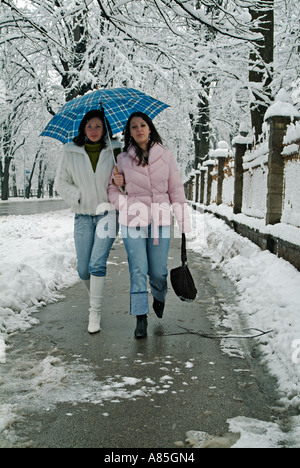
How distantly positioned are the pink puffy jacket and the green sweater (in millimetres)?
281

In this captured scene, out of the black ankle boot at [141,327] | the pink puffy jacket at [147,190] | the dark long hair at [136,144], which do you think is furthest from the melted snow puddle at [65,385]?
the dark long hair at [136,144]

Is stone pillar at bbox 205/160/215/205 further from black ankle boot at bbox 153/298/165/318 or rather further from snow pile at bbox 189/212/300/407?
black ankle boot at bbox 153/298/165/318

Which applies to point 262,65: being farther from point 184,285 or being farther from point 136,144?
point 184,285

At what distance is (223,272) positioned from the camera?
7074mm

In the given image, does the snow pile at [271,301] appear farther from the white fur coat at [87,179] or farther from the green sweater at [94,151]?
the green sweater at [94,151]

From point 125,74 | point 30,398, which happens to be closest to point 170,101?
point 125,74

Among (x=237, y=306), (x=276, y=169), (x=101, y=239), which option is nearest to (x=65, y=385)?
(x=101, y=239)

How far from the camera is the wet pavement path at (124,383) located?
2344mm

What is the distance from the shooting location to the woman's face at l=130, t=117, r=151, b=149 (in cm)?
390

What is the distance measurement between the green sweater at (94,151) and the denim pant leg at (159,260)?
0.89 meters

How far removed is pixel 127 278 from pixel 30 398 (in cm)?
397

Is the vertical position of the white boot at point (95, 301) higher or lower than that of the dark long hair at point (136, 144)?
lower

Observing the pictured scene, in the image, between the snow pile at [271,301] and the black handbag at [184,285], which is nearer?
the snow pile at [271,301]

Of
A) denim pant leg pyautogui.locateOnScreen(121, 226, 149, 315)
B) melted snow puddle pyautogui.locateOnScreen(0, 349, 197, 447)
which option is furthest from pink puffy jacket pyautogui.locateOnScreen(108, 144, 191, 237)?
melted snow puddle pyautogui.locateOnScreen(0, 349, 197, 447)
